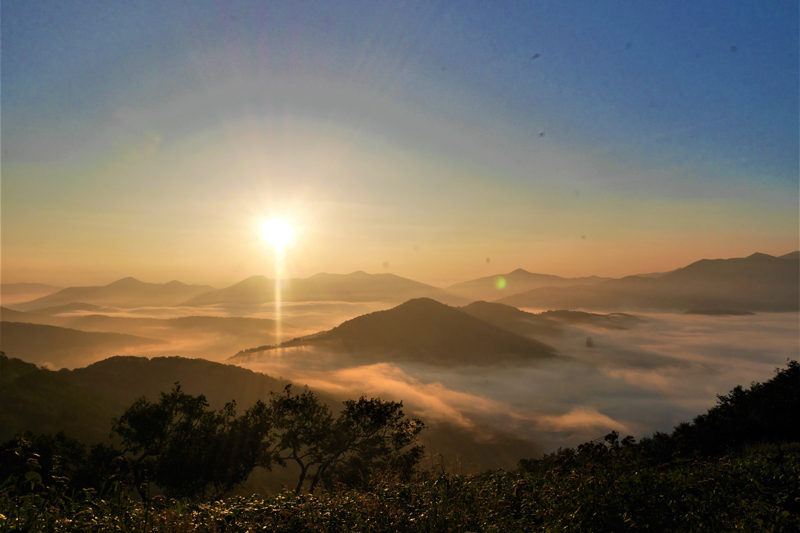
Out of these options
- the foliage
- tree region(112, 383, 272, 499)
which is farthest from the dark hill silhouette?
the foliage

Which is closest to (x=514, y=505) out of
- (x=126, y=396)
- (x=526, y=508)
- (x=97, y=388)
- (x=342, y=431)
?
(x=526, y=508)

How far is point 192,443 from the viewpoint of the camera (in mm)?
22641

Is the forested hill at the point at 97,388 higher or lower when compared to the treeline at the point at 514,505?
lower

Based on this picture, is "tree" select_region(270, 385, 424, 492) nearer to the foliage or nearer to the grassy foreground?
the foliage

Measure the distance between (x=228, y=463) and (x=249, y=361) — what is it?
187 meters

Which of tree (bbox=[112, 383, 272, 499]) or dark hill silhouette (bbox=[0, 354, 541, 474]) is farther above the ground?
tree (bbox=[112, 383, 272, 499])

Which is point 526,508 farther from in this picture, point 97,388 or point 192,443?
point 97,388

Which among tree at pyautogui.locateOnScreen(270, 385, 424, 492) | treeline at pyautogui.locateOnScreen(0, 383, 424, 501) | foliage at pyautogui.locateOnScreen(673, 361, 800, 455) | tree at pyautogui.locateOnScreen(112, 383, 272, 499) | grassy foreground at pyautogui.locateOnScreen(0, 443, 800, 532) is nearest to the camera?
grassy foreground at pyautogui.locateOnScreen(0, 443, 800, 532)

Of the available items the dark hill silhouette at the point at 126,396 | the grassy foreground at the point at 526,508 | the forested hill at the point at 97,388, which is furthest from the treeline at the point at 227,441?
the dark hill silhouette at the point at 126,396

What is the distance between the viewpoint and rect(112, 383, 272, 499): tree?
21609 millimetres

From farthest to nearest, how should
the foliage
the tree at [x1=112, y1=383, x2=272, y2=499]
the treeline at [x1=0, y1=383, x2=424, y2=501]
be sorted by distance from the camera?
the tree at [x1=112, y1=383, x2=272, y2=499]
the treeline at [x1=0, y1=383, x2=424, y2=501]
the foliage

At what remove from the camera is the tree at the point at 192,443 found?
21609mm

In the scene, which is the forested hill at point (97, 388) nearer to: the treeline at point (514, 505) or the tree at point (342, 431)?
the tree at point (342, 431)

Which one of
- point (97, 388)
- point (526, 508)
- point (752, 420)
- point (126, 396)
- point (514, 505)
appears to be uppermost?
point (526, 508)
